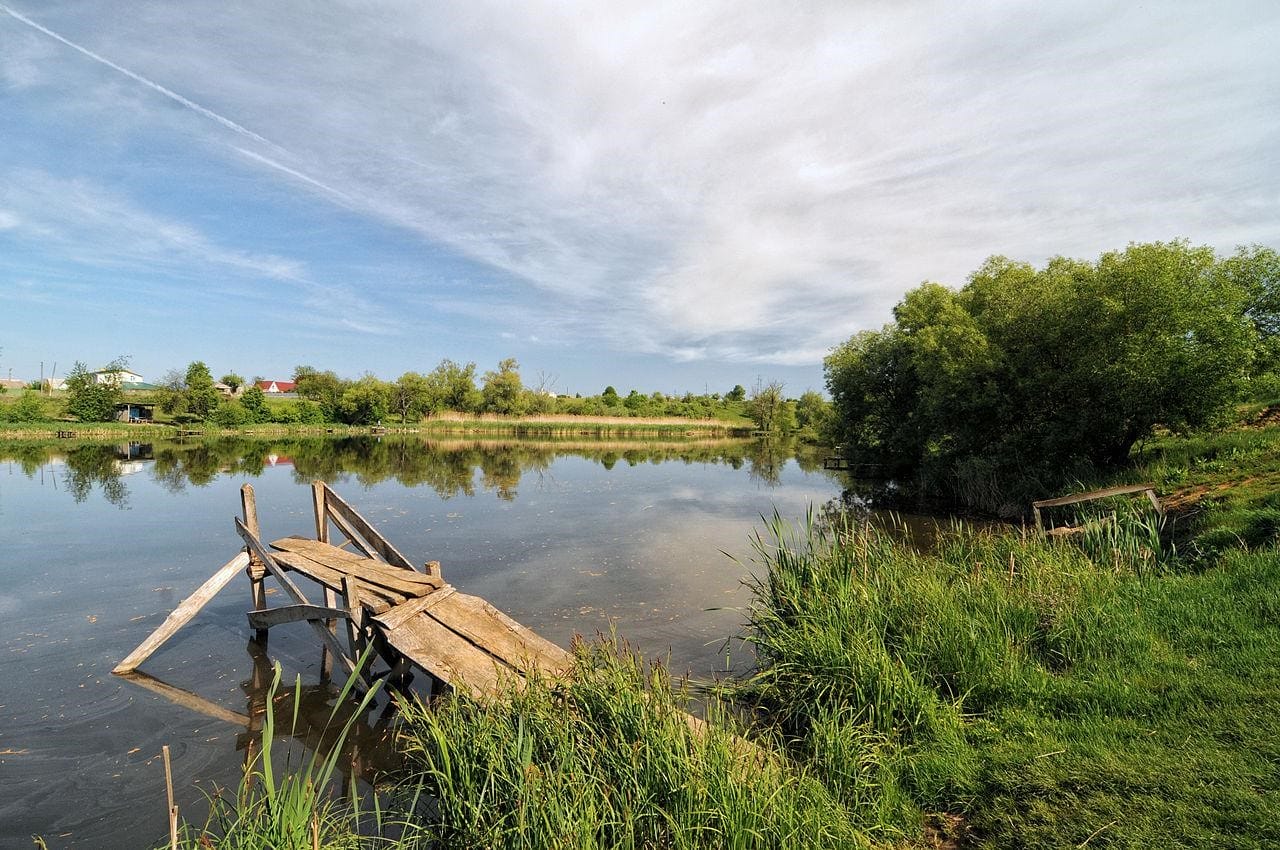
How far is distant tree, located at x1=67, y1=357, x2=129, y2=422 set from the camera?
49625mm

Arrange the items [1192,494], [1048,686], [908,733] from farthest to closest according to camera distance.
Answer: [1192,494] → [1048,686] → [908,733]

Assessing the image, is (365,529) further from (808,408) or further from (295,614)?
(808,408)

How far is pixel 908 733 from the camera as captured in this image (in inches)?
198

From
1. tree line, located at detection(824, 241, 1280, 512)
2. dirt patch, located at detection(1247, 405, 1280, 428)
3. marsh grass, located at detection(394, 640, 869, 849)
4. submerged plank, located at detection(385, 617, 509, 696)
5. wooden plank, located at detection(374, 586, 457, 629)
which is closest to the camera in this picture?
marsh grass, located at detection(394, 640, 869, 849)

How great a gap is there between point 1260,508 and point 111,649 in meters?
17.5

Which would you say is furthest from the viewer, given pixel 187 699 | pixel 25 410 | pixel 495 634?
pixel 25 410

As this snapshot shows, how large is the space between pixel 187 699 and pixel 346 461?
28.1 m

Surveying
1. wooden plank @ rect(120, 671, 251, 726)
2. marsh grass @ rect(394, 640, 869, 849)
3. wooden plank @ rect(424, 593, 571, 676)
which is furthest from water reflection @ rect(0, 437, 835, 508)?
marsh grass @ rect(394, 640, 869, 849)

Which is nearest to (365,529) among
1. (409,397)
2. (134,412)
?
(134,412)

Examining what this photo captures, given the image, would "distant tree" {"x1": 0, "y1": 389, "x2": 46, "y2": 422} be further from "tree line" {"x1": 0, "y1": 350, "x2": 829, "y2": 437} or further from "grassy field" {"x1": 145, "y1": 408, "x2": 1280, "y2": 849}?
"grassy field" {"x1": 145, "y1": 408, "x2": 1280, "y2": 849}

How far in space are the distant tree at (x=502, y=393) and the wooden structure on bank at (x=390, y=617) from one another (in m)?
66.0

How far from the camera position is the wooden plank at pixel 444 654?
17.6ft

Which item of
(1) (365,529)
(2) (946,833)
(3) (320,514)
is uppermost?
(3) (320,514)

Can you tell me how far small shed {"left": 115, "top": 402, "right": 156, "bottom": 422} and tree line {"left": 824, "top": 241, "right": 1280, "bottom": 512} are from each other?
6710 centimetres
